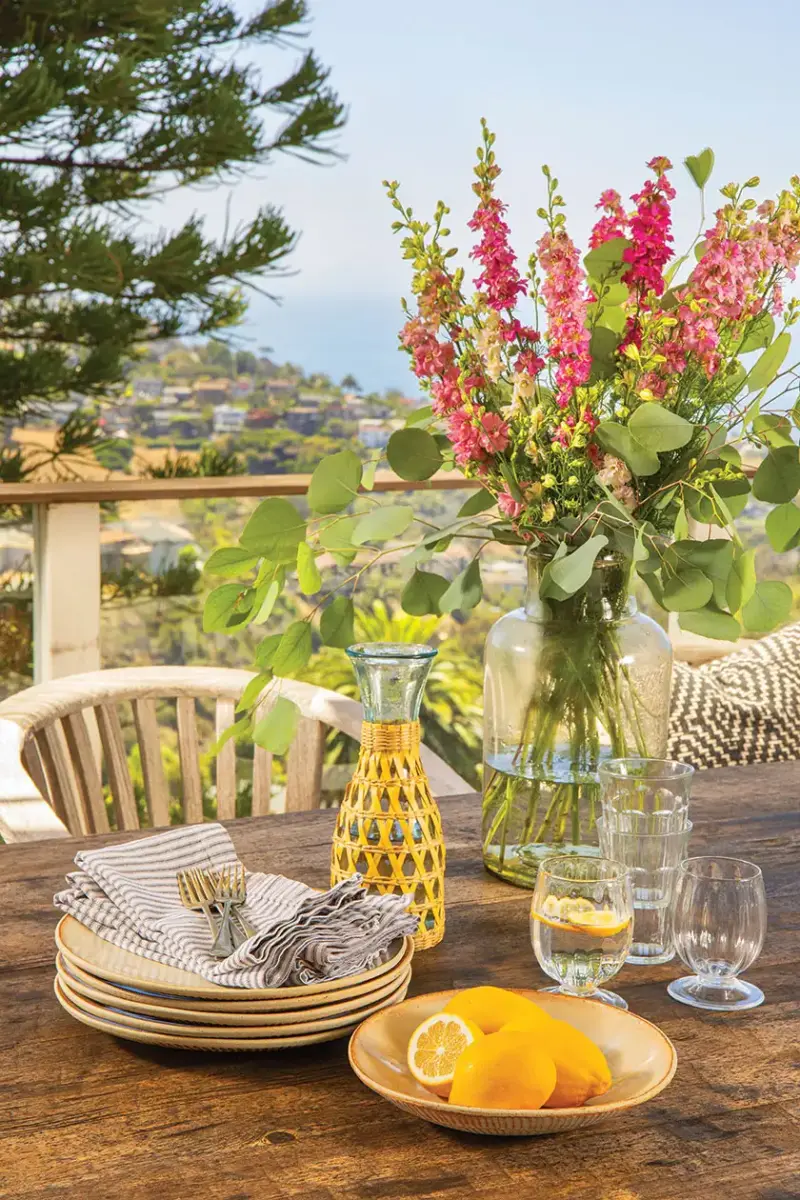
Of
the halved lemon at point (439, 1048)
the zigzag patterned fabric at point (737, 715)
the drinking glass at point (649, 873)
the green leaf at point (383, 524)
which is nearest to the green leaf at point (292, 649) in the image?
the green leaf at point (383, 524)

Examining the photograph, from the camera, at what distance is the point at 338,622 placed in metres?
1.21

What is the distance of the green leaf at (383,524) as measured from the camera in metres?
1.09

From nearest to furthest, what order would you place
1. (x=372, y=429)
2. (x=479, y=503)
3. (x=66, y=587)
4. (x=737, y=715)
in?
(x=479, y=503)
(x=737, y=715)
(x=66, y=587)
(x=372, y=429)

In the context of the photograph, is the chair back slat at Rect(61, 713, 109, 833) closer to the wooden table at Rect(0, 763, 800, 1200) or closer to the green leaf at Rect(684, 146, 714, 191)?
the wooden table at Rect(0, 763, 800, 1200)

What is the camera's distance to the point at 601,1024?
87cm

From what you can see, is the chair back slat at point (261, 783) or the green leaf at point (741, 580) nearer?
the green leaf at point (741, 580)

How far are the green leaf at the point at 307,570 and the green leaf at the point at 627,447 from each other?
0.27m

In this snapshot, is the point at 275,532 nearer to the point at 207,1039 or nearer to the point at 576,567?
the point at 576,567

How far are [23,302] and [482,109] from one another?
4769 mm

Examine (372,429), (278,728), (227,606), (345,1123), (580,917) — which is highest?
(372,429)

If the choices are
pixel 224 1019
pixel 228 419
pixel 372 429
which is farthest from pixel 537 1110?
pixel 372 429

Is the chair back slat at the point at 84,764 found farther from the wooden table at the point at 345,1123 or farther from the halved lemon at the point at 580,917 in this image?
the halved lemon at the point at 580,917

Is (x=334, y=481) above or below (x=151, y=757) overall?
above

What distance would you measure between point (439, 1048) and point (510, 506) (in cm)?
47
